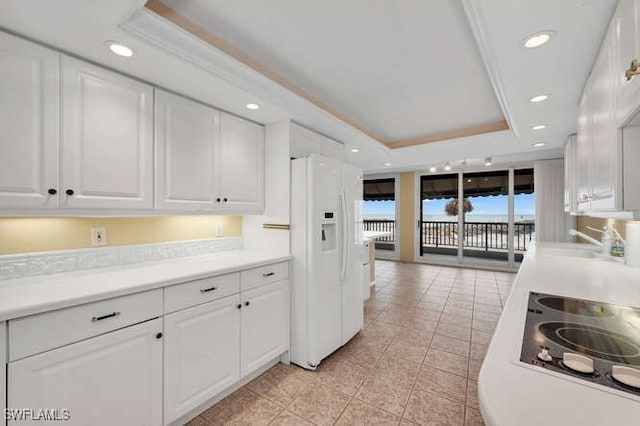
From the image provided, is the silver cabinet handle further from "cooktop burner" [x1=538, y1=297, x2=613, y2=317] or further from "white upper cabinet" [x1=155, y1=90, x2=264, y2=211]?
"cooktop burner" [x1=538, y1=297, x2=613, y2=317]

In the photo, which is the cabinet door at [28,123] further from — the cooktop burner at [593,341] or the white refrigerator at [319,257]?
the cooktop burner at [593,341]

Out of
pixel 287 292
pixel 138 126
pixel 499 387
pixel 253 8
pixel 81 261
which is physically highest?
pixel 253 8

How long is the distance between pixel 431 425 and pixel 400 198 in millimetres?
5672

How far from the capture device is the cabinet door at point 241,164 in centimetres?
228

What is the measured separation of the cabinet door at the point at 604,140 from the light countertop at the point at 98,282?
1.97 metres

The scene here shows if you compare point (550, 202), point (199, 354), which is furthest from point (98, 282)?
point (550, 202)

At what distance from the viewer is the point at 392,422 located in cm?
171

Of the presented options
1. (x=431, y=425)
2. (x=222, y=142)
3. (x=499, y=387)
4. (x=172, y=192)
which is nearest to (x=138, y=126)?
(x=172, y=192)

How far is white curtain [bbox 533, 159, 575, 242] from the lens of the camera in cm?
509

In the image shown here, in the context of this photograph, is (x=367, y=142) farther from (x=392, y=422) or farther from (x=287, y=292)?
(x=392, y=422)

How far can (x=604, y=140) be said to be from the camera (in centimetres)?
121

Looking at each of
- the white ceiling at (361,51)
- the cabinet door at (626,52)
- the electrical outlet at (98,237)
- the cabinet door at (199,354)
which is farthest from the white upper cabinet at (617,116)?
the electrical outlet at (98,237)

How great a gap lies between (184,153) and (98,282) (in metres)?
0.99

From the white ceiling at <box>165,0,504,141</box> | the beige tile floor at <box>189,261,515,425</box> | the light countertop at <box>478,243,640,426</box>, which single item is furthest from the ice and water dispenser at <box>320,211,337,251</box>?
the light countertop at <box>478,243,640,426</box>
